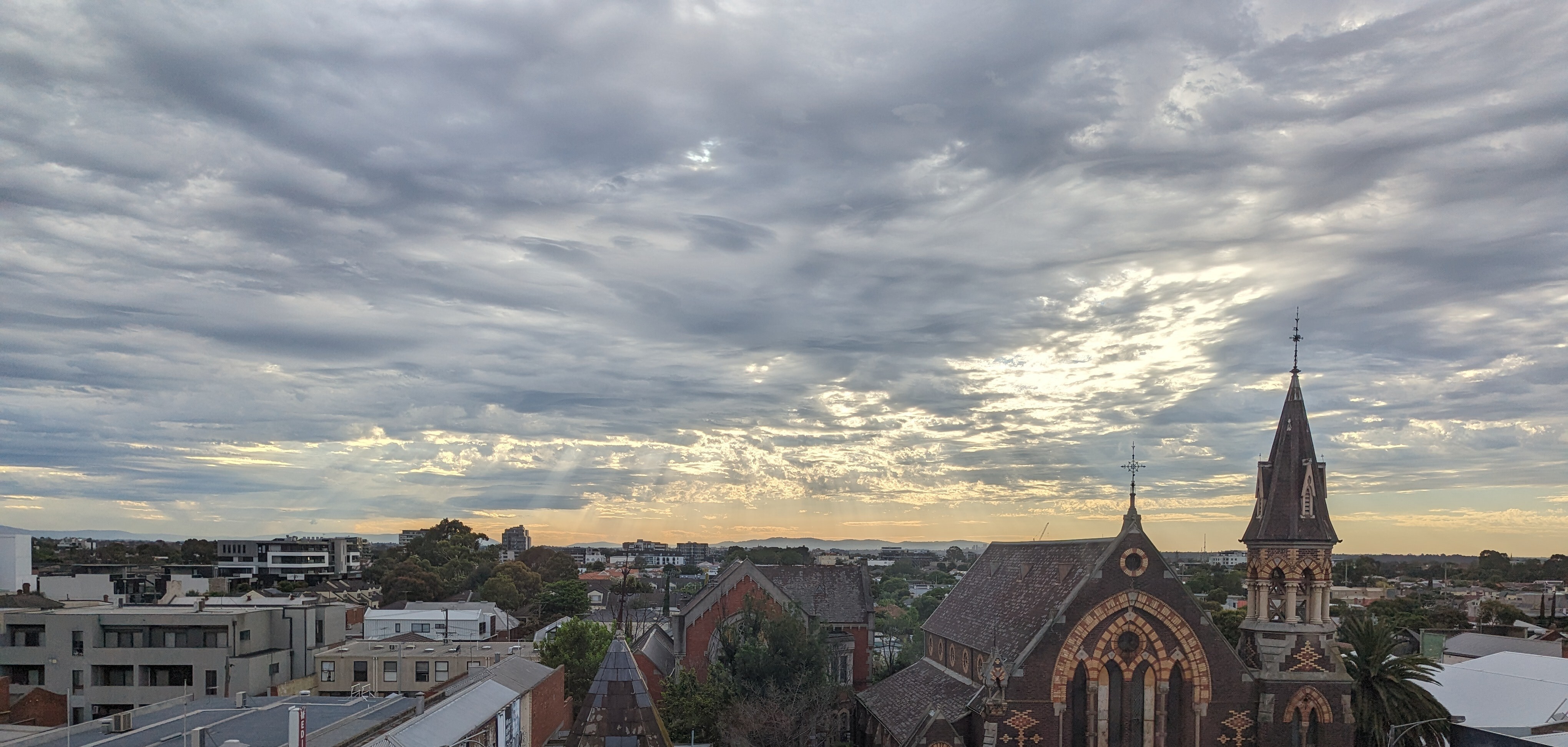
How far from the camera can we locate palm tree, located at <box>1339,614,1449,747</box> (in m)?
41.5

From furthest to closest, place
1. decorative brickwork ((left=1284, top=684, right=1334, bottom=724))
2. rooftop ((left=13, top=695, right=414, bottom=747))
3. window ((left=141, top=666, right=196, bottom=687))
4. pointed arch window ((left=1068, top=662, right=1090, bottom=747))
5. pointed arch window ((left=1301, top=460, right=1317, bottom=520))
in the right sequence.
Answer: window ((left=141, top=666, right=196, bottom=687)) < pointed arch window ((left=1301, top=460, right=1317, bottom=520)) < decorative brickwork ((left=1284, top=684, right=1334, bottom=724)) < pointed arch window ((left=1068, top=662, right=1090, bottom=747)) < rooftop ((left=13, top=695, right=414, bottom=747))

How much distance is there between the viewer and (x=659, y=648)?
69375 millimetres

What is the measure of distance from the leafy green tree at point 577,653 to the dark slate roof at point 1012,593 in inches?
953

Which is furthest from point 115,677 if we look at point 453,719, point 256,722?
point 453,719

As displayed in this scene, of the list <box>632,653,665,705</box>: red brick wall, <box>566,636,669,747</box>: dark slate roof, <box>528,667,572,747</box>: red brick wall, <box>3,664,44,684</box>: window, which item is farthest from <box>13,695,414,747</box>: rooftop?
<box>3,664,44,684</box>: window

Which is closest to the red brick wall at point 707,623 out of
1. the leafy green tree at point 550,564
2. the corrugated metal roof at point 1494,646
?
the corrugated metal roof at point 1494,646

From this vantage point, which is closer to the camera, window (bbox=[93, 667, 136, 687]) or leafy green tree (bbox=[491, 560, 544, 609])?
window (bbox=[93, 667, 136, 687])

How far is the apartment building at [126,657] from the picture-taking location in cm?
6562

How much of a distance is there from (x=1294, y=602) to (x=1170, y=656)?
6.31 meters

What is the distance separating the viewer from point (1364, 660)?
1654 inches

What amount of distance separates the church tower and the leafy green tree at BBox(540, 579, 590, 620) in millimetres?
83474

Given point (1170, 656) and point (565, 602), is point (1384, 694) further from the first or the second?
point (565, 602)

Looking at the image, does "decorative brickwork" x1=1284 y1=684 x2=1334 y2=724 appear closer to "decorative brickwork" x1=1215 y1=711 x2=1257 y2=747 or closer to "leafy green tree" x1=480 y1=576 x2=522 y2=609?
"decorative brickwork" x1=1215 y1=711 x2=1257 y2=747

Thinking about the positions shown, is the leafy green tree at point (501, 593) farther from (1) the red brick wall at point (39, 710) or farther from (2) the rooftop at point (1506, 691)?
(2) the rooftop at point (1506, 691)
